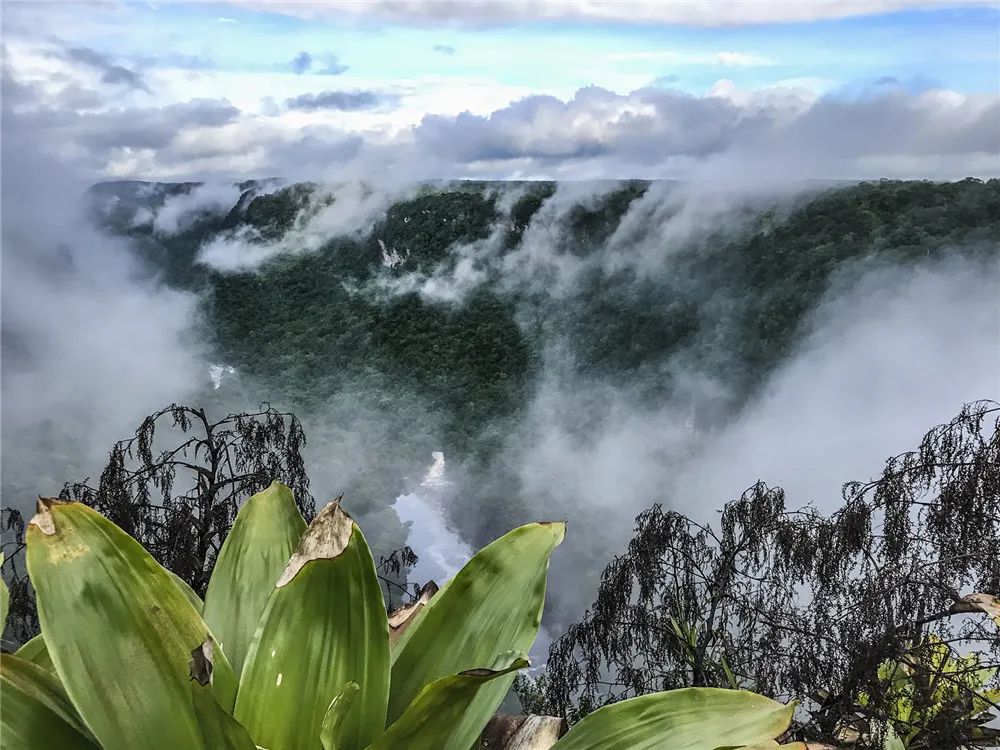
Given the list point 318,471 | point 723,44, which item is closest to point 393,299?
point 318,471

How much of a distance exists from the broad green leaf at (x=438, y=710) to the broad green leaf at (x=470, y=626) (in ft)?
0.12

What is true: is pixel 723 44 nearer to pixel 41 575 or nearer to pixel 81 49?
pixel 81 49

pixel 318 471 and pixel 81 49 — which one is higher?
pixel 81 49

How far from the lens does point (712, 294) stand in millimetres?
2428

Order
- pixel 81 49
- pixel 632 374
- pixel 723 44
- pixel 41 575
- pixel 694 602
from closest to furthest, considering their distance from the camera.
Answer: pixel 41 575, pixel 694 602, pixel 723 44, pixel 81 49, pixel 632 374

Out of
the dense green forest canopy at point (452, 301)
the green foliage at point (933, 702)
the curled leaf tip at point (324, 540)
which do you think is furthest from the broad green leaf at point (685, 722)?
the dense green forest canopy at point (452, 301)

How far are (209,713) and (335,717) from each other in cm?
3

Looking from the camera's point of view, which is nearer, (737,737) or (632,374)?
(737,737)

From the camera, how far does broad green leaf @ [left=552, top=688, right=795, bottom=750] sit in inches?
10.7

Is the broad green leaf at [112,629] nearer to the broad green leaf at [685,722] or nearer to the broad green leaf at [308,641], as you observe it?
the broad green leaf at [308,641]

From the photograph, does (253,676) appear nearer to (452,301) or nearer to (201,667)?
(201,667)

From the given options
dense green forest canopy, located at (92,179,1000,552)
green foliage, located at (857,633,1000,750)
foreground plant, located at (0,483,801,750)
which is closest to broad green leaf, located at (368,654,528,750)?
foreground plant, located at (0,483,801,750)

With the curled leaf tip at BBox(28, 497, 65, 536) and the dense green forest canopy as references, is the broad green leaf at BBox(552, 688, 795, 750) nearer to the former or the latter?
the curled leaf tip at BBox(28, 497, 65, 536)

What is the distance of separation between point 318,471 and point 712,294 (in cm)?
123
